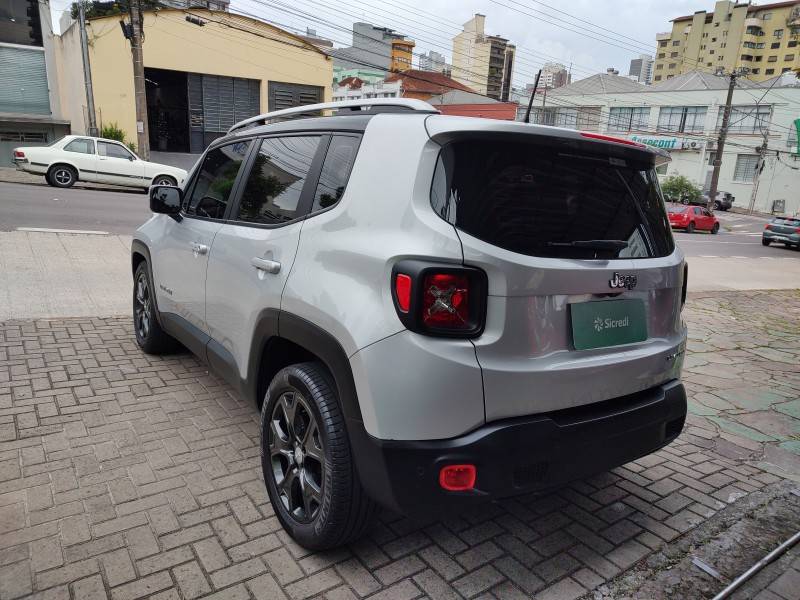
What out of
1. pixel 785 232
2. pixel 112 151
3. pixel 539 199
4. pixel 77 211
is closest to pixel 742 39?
pixel 785 232

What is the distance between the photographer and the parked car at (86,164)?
16.1 m

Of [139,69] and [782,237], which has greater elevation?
[139,69]

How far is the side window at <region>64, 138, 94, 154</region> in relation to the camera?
53.9 feet

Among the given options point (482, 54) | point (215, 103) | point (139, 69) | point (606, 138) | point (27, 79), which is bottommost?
point (606, 138)

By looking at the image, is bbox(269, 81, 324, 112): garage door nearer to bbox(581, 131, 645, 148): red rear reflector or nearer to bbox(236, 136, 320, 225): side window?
bbox(236, 136, 320, 225): side window

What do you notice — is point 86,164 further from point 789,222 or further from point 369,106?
point 789,222

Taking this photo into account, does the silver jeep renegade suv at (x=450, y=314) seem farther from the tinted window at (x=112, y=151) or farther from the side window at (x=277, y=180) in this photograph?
the tinted window at (x=112, y=151)

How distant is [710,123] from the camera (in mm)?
52094

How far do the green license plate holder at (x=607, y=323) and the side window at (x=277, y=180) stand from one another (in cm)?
133

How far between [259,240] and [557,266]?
148 cm

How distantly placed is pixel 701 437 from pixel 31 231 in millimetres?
10068

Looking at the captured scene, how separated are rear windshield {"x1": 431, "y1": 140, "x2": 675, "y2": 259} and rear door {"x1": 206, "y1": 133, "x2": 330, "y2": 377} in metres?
0.82

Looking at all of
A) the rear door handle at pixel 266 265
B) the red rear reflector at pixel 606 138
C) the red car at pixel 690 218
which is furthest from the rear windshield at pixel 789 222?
the rear door handle at pixel 266 265

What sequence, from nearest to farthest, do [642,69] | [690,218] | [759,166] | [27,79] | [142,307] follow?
[142,307] → [27,79] → [690,218] → [759,166] → [642,69]
